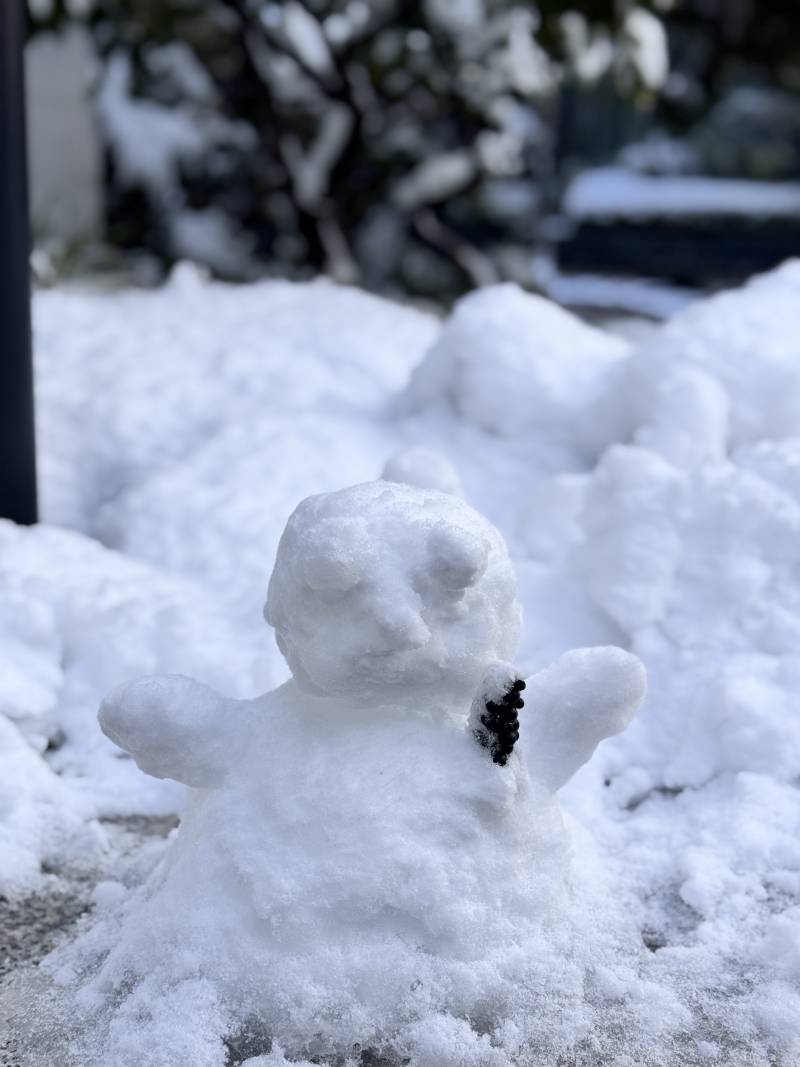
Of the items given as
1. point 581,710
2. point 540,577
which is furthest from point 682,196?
point 581,710

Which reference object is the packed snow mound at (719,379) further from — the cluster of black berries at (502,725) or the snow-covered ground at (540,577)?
the cluster of black berries at (502,725)

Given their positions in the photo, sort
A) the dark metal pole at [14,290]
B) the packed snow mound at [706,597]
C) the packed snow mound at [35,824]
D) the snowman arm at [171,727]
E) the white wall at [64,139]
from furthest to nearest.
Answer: the white wall at [64,139] < the dark metal pole at [14,290] < the packed snow mound at [706,597] < the packed snow mound at [35,824] < the snowman arm at [171,727]

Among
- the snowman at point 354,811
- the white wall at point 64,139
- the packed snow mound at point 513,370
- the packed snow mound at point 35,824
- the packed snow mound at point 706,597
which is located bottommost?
the white wall at point 64,139

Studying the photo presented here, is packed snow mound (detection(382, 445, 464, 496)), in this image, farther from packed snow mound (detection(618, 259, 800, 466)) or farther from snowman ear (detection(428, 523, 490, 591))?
packed snow mound (detection(618, 259, 800, 466))

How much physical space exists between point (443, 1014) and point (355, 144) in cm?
592

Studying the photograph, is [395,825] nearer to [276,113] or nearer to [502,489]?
[502,489]

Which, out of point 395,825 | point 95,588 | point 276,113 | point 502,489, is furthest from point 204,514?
point 276,113

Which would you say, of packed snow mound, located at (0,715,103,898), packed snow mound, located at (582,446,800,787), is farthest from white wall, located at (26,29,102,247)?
packed snow mound, located at (0,715,103,898)

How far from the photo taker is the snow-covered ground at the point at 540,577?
62.3 inches

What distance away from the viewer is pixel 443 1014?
56.4 inches

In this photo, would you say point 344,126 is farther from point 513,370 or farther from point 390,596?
point 390,596

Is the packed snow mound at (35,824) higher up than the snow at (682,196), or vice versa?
the packed snow mound at (35,824)

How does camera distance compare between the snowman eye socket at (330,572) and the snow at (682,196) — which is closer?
the snowman eye socket at (330,572)

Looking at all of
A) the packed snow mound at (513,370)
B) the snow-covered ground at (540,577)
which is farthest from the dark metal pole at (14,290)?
the packed snow mound at (513,370)
